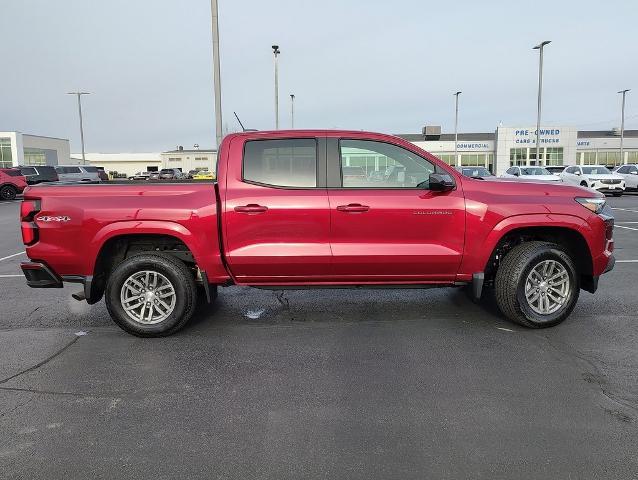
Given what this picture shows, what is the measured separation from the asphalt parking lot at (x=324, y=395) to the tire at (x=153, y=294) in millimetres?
151

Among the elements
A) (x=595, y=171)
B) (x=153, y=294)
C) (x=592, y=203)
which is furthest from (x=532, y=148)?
(x=153, y=294)

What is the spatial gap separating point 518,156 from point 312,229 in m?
65.7

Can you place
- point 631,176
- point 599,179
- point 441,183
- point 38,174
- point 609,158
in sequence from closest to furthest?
1. point 441,183
2. point 599,179
3. point 631,176
4. point 38,174
5. point 609,158

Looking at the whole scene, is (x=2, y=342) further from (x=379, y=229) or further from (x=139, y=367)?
(x=379, y=229)

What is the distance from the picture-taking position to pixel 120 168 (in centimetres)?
11612

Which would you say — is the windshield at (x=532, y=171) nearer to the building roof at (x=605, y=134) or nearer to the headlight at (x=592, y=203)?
the headlight at (x=592, y=203)

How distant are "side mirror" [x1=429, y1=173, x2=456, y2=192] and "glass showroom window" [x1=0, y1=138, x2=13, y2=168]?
76518mm

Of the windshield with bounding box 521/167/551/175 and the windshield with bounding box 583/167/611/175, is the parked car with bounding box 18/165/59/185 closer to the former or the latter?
the windshield with bounding box 521/167/551/175

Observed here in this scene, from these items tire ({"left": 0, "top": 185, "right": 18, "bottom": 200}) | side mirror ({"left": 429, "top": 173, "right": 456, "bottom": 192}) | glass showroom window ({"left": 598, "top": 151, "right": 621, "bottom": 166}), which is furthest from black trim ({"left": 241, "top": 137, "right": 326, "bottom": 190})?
glass showroom window ({"left": 598, "top": 151, "right": 621, "bottom": 166})

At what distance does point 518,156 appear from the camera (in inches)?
2542

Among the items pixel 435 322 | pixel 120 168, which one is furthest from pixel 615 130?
pixel 120 168

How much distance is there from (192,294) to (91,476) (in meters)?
2.32

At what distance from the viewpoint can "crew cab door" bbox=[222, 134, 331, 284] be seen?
4.80 metres

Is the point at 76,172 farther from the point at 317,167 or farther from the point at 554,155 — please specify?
the point at 554,155
